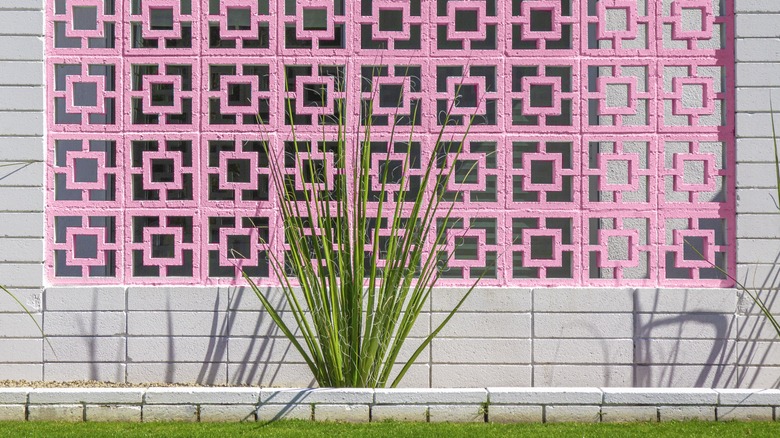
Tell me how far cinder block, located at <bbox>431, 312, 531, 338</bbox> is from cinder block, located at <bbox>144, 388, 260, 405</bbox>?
102 centimetres

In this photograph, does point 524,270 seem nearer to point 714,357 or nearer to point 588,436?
point 714,357

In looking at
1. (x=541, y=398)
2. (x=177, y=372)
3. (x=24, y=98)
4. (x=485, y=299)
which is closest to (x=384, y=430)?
(x=541, y=398)

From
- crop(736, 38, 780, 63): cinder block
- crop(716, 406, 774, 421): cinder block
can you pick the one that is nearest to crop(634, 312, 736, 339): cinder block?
crop(716, 406, 774, 421): cinder block

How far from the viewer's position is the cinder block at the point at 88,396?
336 centimetres

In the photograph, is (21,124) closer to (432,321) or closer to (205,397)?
(205,397)

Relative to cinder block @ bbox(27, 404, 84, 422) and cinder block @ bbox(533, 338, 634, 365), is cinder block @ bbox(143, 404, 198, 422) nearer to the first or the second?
cinder block @ bbox(27, 404, 84, 422)

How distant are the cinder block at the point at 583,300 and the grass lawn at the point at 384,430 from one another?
2.55 feet

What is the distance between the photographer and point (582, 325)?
4000 millimetres

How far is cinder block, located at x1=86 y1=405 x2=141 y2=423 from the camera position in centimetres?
335

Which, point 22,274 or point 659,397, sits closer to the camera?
point 659,397

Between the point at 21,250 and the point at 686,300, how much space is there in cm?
319

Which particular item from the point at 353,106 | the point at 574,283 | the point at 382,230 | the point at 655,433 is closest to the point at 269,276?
the point at 382,230

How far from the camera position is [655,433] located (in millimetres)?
3168

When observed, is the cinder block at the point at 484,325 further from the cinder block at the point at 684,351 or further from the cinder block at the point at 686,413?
the cinder block at the point at 686,413
